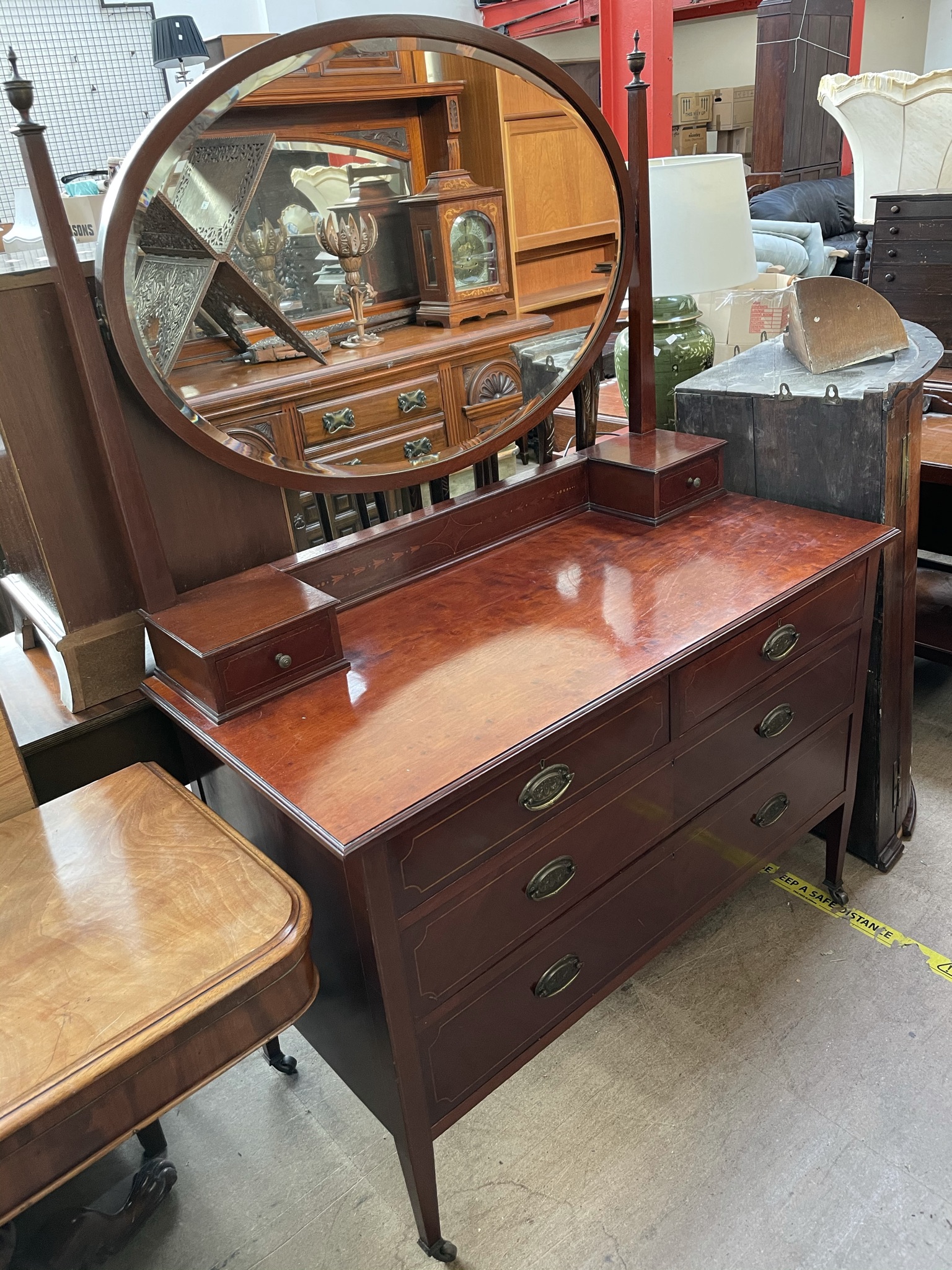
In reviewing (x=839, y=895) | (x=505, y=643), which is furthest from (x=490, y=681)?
(x=839, y=895)

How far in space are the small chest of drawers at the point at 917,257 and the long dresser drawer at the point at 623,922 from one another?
165 cm

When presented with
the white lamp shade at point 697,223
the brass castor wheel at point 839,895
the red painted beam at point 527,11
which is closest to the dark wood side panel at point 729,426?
the white lamp shade at point 697,223

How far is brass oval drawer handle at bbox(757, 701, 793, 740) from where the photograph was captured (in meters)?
1.54

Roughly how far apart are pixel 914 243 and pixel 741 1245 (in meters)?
2.64

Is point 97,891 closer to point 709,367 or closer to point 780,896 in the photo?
point 780,896

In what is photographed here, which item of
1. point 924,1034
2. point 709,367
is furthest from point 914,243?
point 924,1034

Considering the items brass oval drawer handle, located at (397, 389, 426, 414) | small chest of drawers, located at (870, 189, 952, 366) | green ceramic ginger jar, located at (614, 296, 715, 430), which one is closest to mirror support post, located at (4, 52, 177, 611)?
brass oval drawer handle, located at (397, 389, 426, 414)

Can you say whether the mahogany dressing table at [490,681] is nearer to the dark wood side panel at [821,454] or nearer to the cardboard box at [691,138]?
the dark wood side panel at [821,454]

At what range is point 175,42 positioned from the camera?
4918 millimetres

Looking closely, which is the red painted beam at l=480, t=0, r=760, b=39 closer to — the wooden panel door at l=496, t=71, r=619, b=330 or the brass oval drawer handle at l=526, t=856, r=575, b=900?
the wooden panel door at l=496, t=71, r=619, b=330

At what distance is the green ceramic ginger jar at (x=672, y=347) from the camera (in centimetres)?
209

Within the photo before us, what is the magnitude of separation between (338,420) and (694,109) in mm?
8957

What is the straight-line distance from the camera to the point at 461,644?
1.33 meters

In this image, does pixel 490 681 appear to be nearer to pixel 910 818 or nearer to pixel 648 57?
pixel 910 818
